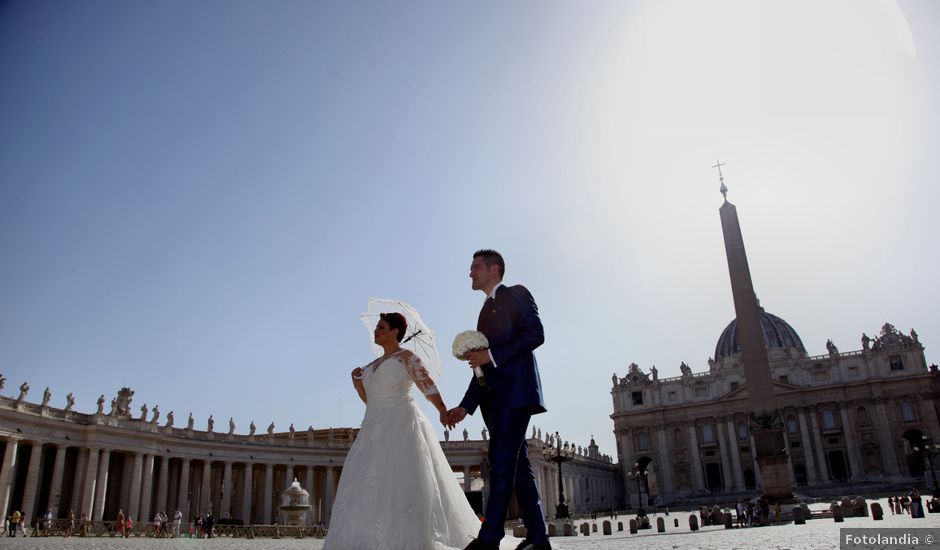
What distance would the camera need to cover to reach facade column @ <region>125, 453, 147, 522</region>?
42.5 metres

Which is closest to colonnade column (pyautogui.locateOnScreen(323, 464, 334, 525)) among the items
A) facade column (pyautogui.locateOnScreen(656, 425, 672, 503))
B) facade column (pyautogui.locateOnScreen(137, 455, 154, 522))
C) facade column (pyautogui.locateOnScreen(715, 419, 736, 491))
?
facade column (pyautogui.locateOnScreen(137, 455, 154, 522))

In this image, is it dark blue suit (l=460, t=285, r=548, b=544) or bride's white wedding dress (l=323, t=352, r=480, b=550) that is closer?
dark blue suit (l=460, t=285, r=548, b=544)

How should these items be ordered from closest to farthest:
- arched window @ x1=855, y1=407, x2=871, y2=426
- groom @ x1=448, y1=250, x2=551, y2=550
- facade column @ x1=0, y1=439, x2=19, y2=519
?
groom @ x1=448, y1=250, x2=551, y2=550, facade column @ x1=0, y1=439, x2=19, y2=519, arched window @ x1=855, y1=407, x2=871, y2=426

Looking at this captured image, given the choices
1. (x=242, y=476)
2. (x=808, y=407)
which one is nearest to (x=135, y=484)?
(x=242, y=476)

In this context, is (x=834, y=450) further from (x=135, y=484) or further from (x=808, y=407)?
(x=135, y=484)

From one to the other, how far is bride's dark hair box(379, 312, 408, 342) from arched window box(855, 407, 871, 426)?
82085 millimetres

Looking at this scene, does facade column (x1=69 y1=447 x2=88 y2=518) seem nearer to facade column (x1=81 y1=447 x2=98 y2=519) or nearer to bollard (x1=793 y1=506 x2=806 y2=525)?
facade column (x1=81 y1=447 x2=98 y2=519)

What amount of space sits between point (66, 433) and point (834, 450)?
77175 millimetres

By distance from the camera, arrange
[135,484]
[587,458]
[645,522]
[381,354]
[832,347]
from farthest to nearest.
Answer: [587,458] → [832,347] → [135,484] → [645,522] → [381,354]

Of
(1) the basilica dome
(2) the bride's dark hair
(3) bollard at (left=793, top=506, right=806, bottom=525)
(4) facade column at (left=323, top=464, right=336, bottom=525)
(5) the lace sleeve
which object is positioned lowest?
(3) bollard at (left=793, top=506, right=806, bottom=525)

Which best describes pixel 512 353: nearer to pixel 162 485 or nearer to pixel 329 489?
pixel 162 485

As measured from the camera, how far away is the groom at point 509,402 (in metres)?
4.58

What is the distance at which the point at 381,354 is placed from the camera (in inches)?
248

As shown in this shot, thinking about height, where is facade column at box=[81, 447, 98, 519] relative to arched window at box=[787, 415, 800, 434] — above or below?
below
